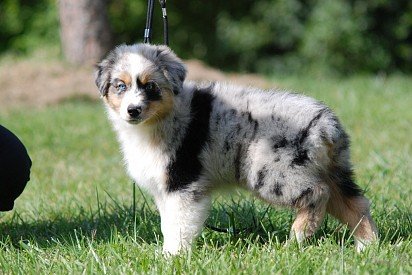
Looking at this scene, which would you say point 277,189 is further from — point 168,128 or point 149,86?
point 149,86

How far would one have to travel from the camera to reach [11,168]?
17.2ft

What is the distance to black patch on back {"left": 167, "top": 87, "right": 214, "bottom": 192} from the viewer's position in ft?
16.0

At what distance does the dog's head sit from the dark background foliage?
41.7 feet

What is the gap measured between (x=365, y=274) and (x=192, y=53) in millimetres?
17671

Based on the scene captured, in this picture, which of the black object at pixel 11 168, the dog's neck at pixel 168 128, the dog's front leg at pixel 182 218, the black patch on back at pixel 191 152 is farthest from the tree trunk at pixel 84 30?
the dog's front leg at pixel 182 218

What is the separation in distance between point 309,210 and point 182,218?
79 centimetres

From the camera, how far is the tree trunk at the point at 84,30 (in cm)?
1448

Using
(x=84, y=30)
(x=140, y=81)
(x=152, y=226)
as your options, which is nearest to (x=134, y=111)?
(x=140, y=81)

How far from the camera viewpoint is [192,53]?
2144 cm

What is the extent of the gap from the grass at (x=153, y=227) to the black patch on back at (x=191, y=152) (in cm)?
44

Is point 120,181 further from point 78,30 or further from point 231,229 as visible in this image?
point 78,30

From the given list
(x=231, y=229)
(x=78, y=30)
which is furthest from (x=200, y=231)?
(x=78, y=30)

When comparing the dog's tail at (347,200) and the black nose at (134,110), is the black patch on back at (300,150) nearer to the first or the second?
the dog's tail at (347,200)

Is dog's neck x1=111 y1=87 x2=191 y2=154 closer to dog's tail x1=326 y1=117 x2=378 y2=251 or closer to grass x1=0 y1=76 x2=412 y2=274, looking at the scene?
grass x1=0 y1=76 x2=412 y2=274
